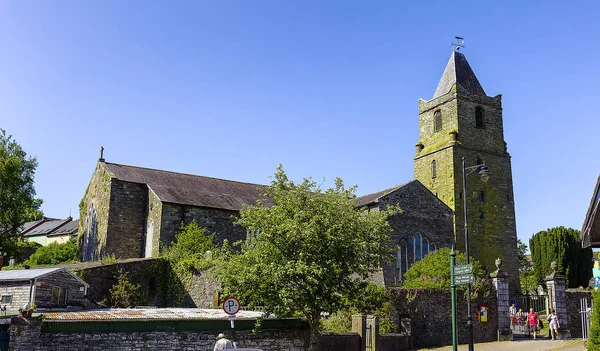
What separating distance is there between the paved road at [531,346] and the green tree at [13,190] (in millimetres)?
29175

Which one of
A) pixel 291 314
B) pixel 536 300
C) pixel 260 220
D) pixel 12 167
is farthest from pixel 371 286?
pixel 12 167

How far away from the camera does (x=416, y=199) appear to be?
4138 cm

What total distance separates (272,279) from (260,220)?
232 cm

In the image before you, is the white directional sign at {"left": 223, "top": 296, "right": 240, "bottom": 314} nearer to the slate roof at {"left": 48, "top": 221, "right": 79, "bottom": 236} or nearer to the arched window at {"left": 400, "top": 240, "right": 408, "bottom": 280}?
the arched window at {"left": 400, "top": 240, "right": 408, "bottom": 280}

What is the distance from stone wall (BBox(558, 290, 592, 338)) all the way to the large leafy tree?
11655 millimetres

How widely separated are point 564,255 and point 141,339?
4276 cm

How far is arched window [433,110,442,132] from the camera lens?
5025 centimetres

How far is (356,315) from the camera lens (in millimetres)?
24188

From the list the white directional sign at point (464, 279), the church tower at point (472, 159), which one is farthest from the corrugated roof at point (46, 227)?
the white directional sign at point (464, 279)

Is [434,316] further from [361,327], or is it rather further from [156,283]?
[156,283]

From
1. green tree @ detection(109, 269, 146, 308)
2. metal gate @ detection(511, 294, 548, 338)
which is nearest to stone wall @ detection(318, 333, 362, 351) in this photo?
metal gate @ detection(511, 294, 548, 338)

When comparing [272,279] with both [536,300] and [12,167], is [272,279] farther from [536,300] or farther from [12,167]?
[12,167]

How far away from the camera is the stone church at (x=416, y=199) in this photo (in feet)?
126

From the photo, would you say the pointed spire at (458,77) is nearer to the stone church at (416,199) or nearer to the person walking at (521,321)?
the stone church at (416,199)
